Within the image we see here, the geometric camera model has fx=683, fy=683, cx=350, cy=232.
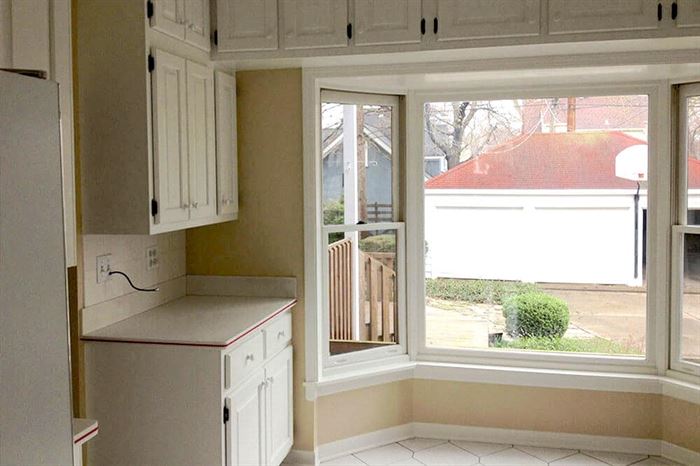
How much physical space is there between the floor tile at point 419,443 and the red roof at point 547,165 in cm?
143

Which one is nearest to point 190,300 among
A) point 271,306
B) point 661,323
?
point 271,306

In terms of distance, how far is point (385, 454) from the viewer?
3.64 m

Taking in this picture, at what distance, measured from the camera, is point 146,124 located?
2.66 m

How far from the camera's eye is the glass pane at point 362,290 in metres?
3.78

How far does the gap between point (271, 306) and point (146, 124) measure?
43.2 inches

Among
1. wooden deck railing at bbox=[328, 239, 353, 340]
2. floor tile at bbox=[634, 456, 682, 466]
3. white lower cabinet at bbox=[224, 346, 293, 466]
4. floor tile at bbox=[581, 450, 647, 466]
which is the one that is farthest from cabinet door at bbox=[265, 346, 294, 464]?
floor tile at bbox=[634, 456, 682, 466]

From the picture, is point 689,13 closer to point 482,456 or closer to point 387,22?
point 387,22

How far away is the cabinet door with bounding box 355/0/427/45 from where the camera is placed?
304cm

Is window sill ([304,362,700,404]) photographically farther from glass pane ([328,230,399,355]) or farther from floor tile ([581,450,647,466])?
floor tile ([581,450,647,466])

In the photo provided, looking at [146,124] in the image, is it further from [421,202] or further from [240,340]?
[421,202]

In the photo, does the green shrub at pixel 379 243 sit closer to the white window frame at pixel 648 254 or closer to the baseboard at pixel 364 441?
the white window frame at pixel 648 254

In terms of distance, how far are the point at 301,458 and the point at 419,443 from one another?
69 cm

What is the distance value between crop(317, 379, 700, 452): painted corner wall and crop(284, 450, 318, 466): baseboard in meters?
0.10

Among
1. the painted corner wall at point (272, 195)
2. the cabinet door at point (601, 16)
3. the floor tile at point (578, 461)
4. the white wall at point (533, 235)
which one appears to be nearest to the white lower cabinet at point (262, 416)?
the painted corner wall at point (272, 195)
